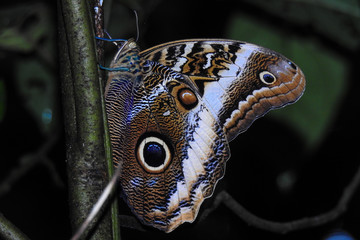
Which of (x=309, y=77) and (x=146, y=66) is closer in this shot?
(x=146, y=66)

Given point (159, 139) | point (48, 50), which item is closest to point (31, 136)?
point (48, 50)

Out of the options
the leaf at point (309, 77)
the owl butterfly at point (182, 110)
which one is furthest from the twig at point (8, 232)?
the leaf at point (309, 77)

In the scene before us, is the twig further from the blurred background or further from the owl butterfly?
the blurred background

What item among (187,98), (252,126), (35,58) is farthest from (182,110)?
Answer: (35,58)

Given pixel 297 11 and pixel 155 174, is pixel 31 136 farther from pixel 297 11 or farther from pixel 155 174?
pixel 297 11

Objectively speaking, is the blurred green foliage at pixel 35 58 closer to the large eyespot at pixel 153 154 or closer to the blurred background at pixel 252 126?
the blurred background at pixel 252 126

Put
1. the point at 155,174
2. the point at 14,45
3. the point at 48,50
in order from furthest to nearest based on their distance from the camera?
A: the point at 48,50, the point at 14,45, the point at 155,174

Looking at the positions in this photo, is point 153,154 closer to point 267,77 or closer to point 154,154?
point 154,154
